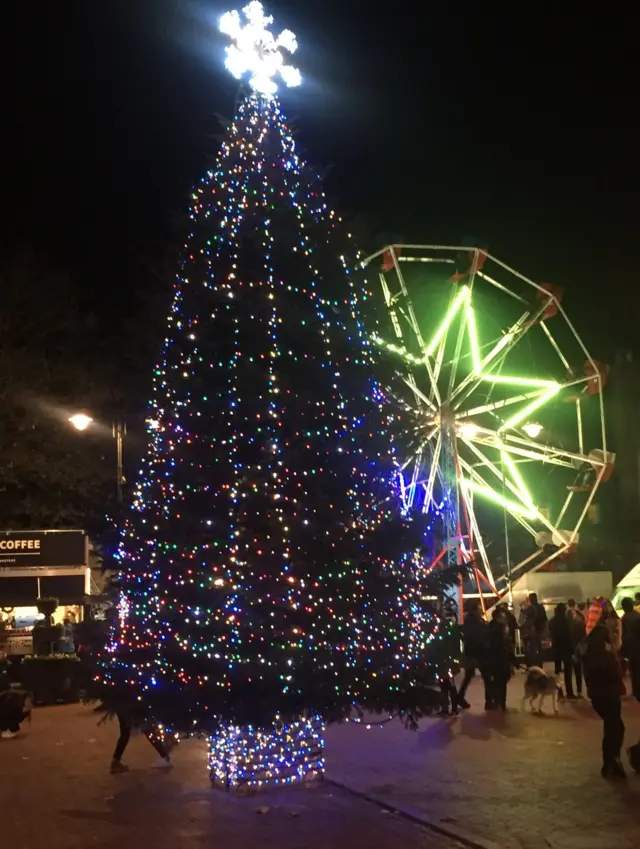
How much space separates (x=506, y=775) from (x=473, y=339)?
15.0 meters

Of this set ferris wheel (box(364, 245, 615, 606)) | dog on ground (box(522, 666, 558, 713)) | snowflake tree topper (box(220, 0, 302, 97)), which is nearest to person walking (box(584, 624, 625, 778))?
dog on ground (box(522, 666, 558, 713))

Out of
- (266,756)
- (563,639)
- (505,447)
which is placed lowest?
Answer: (266,756)

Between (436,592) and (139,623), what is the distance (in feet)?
9.45

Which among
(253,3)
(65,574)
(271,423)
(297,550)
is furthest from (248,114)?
(65,574)

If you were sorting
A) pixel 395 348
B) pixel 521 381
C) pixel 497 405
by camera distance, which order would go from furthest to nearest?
pixel 497 405 → pixel 521 381 → pixel 395 348

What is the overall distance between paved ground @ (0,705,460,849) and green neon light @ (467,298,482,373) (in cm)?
1382

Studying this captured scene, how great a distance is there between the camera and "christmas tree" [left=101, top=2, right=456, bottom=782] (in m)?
8.69

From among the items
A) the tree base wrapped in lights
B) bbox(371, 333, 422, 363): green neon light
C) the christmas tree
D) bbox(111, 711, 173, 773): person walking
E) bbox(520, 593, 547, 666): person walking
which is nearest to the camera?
the christmas tree

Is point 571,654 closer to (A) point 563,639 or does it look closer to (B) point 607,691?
(A) point 563,639

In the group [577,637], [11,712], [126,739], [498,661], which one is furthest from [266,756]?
[577,637]

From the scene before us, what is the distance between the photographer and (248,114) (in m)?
10.6

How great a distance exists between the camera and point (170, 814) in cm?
838

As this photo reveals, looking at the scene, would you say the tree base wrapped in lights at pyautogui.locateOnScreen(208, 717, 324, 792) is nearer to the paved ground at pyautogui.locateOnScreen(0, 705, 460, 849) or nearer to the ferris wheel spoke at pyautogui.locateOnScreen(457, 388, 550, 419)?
the paved ground at pyautogui.locateOnScreen(0, 705, 460, 849)

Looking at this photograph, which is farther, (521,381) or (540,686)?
(521,381)
